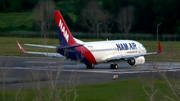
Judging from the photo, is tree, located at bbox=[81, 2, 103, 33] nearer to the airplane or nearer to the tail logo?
the airplane

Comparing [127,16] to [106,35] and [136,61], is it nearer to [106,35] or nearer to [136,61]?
[106,35]

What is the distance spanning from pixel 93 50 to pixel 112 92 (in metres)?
15.7

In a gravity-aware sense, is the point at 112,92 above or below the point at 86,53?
→ below

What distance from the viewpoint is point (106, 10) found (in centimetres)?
11662

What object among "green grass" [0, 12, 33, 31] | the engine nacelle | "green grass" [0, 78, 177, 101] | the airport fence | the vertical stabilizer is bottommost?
"green grass" [0, 78, 177, 101]

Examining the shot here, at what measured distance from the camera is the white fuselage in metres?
44.8

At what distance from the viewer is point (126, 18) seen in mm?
112312

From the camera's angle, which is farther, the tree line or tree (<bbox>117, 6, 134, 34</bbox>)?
the tree line

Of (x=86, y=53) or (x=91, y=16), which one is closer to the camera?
(x=86, y=53)

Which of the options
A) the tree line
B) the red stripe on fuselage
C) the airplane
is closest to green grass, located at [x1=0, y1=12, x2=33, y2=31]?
the tree line

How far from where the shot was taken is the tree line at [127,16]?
111688mm

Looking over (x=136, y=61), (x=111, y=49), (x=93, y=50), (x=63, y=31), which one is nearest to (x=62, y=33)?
(x=63, y=31)

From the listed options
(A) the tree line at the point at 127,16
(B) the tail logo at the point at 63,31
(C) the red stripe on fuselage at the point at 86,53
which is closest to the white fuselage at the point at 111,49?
(C) the red stripe on fuselage at the point at 86,53

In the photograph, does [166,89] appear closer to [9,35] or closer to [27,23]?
[9,35]
